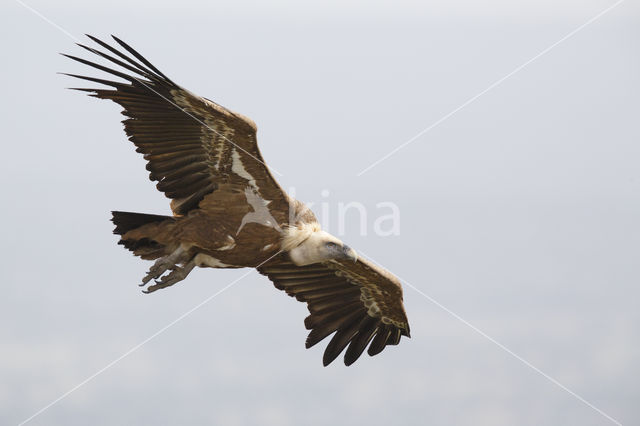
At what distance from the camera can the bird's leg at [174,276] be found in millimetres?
10984

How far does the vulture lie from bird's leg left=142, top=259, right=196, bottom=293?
0.03 ft

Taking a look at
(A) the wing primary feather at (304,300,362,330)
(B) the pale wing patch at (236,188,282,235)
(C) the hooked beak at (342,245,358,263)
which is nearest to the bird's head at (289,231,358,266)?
(C) the hooked beak at (342,245,358,263)

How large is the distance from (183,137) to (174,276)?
1.49 meters

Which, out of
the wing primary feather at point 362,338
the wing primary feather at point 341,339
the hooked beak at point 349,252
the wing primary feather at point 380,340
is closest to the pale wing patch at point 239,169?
the hooked beak at point 349,252

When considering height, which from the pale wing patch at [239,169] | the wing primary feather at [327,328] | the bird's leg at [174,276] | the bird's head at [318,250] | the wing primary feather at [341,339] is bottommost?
the wing primary feather at [341,339]

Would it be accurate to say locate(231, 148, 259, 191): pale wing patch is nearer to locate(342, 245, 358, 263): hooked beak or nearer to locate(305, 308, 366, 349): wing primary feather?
locate(342, 245, 358, 263): hooked beak

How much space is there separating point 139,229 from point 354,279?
10.1 ft

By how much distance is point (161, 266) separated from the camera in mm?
10953

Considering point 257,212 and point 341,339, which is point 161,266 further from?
point 341,339

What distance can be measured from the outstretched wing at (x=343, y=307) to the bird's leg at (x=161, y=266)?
6.49 ft

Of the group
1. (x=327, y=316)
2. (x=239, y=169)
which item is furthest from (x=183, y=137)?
(x=327, y=316)

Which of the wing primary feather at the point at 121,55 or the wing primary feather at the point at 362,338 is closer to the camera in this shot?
the wing primary feather at the point at 121,55

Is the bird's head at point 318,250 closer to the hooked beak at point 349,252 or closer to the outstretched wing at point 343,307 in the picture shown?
the hooked beak at point 349,252

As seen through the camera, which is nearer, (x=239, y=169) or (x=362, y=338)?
(x=239, y=169)
